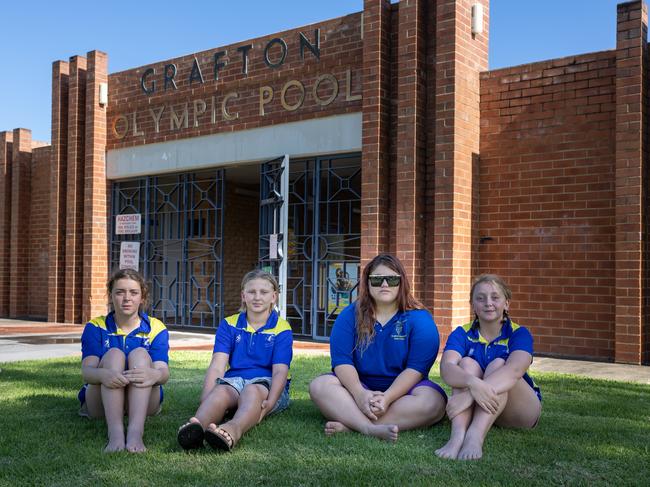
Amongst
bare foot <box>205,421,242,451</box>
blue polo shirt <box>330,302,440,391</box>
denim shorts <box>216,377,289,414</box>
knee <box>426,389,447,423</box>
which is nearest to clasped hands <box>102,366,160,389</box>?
denim shorts <box>216,377,289,414</box>

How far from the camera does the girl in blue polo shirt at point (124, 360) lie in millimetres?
4316

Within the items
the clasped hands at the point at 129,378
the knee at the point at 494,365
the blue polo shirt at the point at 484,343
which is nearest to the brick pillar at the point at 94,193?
the clasped hands at the point at 129,378

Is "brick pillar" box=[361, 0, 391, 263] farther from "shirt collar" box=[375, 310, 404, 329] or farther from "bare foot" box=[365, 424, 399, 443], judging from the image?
"bare foot" box=[365, 424, 399, 443]

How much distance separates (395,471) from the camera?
3748 millimetres

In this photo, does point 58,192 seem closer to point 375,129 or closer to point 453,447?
point 375,129

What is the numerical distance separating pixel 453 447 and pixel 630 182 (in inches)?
227

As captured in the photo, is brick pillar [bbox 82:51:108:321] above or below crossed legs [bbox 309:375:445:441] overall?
above

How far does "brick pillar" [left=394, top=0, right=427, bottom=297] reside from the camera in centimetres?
987

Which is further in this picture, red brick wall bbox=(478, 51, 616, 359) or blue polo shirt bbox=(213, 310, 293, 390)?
red brick wall bbox=(478, 51, 616, 359)

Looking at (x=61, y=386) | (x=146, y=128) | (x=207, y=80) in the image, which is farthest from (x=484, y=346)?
(x=146, y=128)

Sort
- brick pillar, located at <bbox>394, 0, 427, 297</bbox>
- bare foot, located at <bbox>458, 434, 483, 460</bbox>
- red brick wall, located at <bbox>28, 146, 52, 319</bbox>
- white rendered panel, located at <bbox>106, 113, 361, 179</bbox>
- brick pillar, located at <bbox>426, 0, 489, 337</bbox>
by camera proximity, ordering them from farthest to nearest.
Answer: red brick wall, located at <bbox>28, 146, 52, 319</bbox>
white rendered panel, located at <bbox>106, 113, 361, 179</bbox>
brick pillar, located at <bbox>394, 0, 427, 297</bbox>
brick pillar, located at <bbox>426, 0, 489, 337</bbox>
bare foot, located at <bbox>458, 434, 483, 460</bbox>

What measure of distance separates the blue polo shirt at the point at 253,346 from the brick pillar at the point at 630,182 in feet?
17.6

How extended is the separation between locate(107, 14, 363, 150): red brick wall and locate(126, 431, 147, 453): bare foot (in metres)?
7.42

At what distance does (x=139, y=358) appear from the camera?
4.55m
